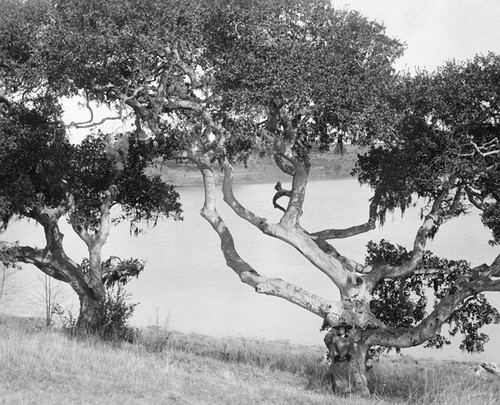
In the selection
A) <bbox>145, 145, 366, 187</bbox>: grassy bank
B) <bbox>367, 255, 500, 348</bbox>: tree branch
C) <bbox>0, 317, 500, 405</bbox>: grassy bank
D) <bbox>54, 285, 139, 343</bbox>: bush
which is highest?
<bbox>145, 145, 366, 187</bbox>: grassy bank

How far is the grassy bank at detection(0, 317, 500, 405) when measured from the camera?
30.3ft

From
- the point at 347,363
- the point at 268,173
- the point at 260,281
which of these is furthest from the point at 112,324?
the point at 268,173

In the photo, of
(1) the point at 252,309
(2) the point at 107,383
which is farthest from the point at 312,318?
(2) the point at 107,383

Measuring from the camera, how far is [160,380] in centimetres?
1013

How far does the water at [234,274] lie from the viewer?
86.2ft

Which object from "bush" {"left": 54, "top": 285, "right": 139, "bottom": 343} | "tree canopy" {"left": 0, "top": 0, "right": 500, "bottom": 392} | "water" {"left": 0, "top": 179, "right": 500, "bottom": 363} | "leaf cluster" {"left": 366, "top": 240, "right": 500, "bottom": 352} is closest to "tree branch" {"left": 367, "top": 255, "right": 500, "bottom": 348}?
"tree canopy" {"left": 0, "top": 0, "right": 500, "bottom": 392}

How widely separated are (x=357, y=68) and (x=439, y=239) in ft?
96.9

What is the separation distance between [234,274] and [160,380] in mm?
26181

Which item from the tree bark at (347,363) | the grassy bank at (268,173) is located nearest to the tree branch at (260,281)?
the tree bark at (347,363)

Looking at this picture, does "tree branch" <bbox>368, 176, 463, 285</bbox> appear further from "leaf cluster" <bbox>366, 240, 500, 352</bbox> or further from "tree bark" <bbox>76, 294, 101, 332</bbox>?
"tree bark" <bbox>76, 294, 101, 332</bbox>

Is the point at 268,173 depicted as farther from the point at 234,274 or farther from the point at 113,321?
the point at 113,321

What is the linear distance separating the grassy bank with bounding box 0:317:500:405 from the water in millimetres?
5770

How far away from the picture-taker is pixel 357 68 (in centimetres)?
1230

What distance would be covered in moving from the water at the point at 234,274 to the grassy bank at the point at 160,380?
577 centimetres
